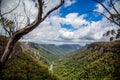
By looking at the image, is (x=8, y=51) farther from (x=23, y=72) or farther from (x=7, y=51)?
(x=23, y=72)

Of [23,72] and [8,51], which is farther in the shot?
[23,72]

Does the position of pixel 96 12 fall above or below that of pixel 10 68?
above

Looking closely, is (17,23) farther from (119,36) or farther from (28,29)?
(119,36)

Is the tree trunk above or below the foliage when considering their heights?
above

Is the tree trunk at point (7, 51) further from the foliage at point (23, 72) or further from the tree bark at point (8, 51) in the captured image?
the foliage at point (23, 72)

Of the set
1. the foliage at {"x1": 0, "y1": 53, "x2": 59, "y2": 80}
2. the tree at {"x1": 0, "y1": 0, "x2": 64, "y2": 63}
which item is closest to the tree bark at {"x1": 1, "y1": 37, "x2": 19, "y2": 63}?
the tree at {"x1": 0, "y1": 0, "x2": 64, "y2": 63}

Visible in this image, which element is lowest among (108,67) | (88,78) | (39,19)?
(88,78)

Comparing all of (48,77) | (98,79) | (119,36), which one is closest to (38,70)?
(48,77)

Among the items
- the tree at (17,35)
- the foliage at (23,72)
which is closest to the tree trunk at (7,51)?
the tree at (17,35)

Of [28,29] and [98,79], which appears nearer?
[28,29]

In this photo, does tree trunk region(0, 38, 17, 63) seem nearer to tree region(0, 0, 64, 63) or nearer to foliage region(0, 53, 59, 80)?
tree region(0, 0, 64, 63)

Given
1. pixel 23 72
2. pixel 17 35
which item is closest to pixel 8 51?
pixel 17 35
